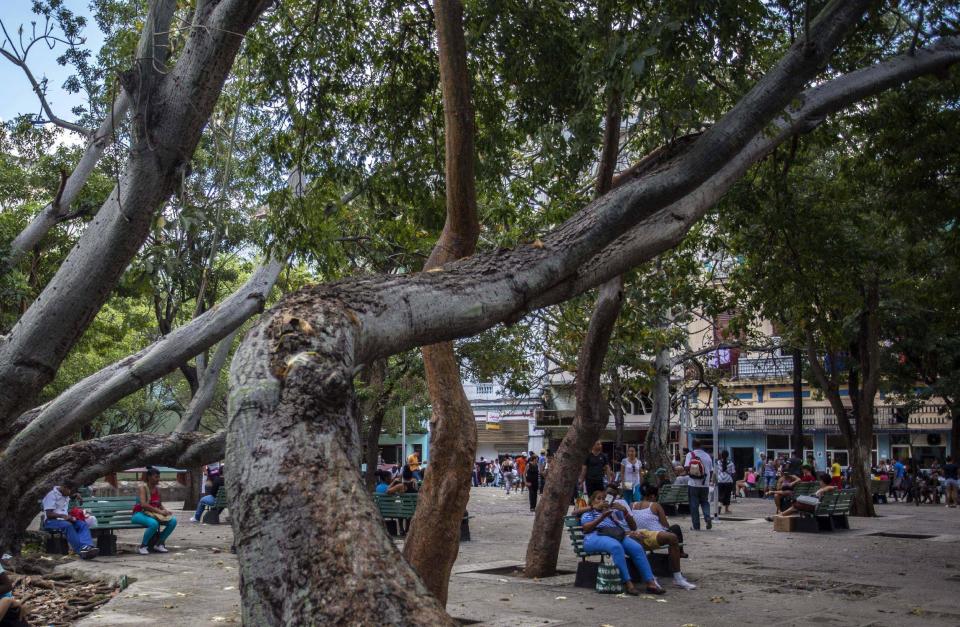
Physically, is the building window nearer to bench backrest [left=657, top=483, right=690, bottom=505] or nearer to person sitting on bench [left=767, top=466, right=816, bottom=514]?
person sitting on bench [left=767, top=466, right=816, bottom=514]

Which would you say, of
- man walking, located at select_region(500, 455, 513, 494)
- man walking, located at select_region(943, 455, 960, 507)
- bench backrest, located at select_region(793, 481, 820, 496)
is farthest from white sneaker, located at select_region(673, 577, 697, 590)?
man walking, located at select_region(500, 455, 513, 494)

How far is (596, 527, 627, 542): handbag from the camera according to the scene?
384 inches

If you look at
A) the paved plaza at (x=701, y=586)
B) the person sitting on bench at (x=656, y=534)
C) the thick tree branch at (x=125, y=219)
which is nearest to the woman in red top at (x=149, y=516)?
the paved plaza at (x=701, y=586)

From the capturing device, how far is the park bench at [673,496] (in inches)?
777

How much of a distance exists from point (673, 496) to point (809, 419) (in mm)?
22356

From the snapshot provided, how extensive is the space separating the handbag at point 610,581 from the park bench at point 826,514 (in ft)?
29.0

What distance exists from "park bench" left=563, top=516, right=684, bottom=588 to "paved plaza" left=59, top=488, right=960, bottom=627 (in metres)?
0.20

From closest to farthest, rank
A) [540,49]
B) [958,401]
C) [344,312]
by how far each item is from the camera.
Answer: [344,312] → [540,49] → [958,401]

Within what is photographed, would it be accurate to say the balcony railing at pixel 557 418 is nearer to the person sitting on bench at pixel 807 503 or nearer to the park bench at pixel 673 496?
the park bench at pixel 673 496

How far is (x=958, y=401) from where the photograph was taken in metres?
26.8

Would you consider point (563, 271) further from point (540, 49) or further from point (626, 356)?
point (626, 356)

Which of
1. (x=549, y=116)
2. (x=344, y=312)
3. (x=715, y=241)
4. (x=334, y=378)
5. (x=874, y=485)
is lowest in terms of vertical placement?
(x=874, y=485)

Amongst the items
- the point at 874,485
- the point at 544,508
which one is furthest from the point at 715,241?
the point at 874,485

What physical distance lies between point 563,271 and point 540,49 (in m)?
4.95
